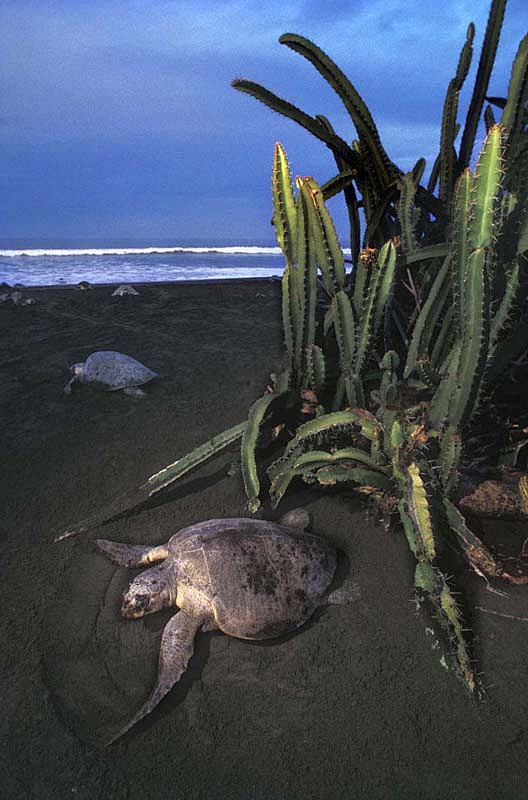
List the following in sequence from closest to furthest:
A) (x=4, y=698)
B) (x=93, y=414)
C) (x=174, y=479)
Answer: (x=4, y=698) < (x=174, y=479) < (x=93, y=414)

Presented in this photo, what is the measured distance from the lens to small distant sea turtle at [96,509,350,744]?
1.87 meters

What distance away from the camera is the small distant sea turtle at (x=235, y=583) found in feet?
6.15

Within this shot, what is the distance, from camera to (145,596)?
1973 millimetres

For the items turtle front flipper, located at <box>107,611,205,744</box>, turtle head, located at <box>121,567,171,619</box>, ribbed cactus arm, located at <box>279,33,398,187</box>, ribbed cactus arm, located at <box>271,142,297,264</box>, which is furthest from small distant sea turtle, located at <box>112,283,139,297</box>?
turtle front flipper, located at <box>107,611,205,744</box>

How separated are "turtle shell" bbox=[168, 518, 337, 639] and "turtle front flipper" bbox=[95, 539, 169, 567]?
11 cm

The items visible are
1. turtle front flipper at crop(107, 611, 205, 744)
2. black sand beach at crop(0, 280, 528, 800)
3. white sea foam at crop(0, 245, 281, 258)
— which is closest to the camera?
black sand beach at crop(0, 280, 528, 800)

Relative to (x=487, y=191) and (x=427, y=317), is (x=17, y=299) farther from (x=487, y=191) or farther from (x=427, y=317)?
(x=487, y=191)

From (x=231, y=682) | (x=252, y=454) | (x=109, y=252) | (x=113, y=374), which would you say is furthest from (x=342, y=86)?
(x=109, y=252)

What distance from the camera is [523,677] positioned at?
5.48ft

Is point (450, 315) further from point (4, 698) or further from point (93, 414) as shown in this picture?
point (93, 414)

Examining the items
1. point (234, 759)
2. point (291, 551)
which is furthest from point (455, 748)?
point (291, 551)

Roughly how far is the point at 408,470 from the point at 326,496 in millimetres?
691

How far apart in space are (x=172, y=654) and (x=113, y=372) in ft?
9.48

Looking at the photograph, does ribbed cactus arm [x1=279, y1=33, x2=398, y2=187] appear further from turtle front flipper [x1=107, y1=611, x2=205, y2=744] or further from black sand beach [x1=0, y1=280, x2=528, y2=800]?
turtle front flipper [x1=107, y1=611, x2=205, y2=744]
